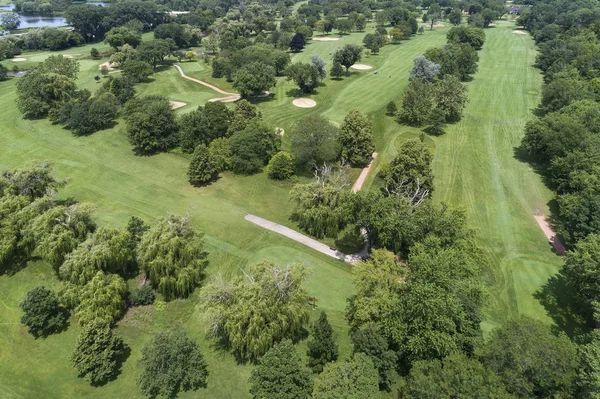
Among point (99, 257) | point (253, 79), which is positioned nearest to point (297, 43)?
point (253, 79)

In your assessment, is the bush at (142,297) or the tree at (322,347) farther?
the bush at (142,297)

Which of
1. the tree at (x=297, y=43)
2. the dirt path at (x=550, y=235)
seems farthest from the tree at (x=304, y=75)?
the dirt path at (x=550, y=235)

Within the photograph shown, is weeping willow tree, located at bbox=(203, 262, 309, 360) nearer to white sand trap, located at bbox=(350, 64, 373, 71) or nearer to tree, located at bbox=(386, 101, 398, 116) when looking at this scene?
tree, located at bbox=(386, 101, 398, 116)

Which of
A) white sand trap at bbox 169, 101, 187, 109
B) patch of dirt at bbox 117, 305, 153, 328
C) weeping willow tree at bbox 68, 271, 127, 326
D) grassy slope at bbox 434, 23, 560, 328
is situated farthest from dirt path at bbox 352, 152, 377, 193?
white sand trap at bbox 169, 101, 187, 109

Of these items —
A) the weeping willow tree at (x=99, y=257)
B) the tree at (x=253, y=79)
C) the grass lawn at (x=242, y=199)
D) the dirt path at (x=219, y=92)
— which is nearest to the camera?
the grass lawn at (x=242, y=199)

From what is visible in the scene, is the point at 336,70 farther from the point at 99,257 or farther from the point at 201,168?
the point at 99,257

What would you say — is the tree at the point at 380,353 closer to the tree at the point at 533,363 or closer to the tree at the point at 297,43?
the tree at the point at 533,363

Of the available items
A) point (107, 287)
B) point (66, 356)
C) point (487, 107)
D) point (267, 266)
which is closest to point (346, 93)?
point (487, 107)
